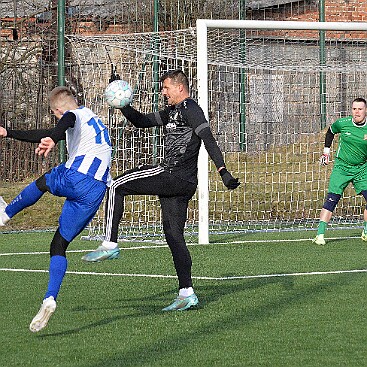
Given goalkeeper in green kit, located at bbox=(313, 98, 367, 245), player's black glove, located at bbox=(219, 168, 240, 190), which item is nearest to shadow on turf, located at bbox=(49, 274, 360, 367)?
player's black glove, located at bbox=(219, 168, 240, 190)

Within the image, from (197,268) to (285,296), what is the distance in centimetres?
238

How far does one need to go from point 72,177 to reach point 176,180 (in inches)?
45.7

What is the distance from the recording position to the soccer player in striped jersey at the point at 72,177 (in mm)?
8633

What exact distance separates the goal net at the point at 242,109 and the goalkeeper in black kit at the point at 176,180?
527cm

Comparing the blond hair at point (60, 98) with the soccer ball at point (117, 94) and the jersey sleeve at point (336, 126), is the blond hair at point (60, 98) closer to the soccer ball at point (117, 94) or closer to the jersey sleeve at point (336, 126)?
the soccer ball at point (117, 94)

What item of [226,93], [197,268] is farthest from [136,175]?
[226,93]

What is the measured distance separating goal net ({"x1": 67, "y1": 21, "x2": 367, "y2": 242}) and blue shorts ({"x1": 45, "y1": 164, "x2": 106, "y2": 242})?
6274 millimetres

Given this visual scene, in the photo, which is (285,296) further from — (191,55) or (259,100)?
(259,100)

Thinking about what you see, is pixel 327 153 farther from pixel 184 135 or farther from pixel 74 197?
pixel 74 197

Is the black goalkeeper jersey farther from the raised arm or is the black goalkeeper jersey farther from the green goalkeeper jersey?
the green goalkeeper jersey

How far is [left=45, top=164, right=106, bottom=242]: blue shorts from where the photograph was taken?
8664 mm

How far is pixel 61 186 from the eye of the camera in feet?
28.5

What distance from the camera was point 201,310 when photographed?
9453 mm

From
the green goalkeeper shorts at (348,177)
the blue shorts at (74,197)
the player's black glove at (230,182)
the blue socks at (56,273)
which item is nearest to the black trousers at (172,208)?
the player's black glove at (230,182)
